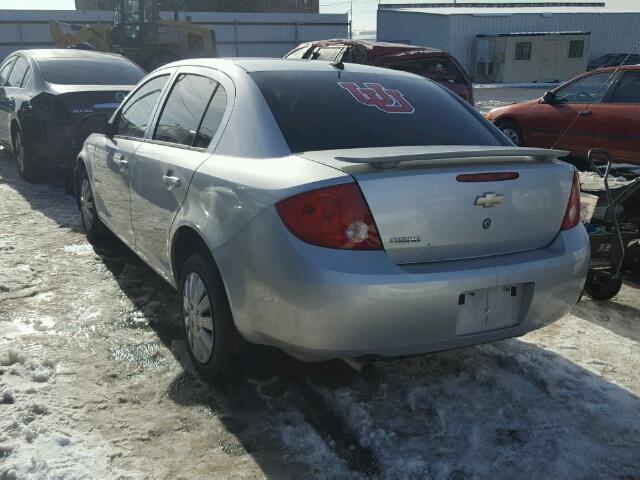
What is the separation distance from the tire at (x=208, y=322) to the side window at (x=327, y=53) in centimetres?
805

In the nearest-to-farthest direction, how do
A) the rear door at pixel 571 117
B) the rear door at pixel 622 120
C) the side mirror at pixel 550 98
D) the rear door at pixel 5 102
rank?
the rear door at pixel 622 120 → the rear door at pixel 5 102 → the rear door at pixel 571 117 → the side mirror at pixel 550 98

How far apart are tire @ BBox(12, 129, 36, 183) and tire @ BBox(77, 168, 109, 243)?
2518 mm

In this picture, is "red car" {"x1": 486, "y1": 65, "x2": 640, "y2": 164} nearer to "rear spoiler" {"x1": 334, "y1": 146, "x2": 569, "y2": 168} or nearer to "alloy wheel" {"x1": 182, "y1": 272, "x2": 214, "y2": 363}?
"rear spoiler" {"x1": 334, "y1": 146, "x2": 569, "y2": 168}

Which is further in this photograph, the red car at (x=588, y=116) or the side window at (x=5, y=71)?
the side window at (x=5, y=71)

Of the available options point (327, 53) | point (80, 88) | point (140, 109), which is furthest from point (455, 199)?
point (327, 53)

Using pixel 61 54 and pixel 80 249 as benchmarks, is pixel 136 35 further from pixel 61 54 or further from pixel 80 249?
pixel 80 249

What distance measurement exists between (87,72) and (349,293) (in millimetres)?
6734

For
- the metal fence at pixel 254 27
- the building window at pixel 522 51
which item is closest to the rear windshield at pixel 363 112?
the building window at pixel 522 51

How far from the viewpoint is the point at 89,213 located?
17.4ft

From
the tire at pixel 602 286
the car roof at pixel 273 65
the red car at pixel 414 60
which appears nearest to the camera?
the car roof at pixel 273 65

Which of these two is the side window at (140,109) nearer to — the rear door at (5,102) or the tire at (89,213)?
the tire at (89,213)

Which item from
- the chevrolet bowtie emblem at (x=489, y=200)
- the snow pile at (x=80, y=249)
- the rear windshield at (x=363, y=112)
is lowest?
the snow pile at (x=80, y=249)

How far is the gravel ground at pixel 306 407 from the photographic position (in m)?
2.51

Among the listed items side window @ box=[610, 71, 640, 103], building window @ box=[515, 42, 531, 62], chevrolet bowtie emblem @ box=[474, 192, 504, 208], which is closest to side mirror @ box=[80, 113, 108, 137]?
chevrolet bowtie emblem @ box=[474, 192, 504, 208]
